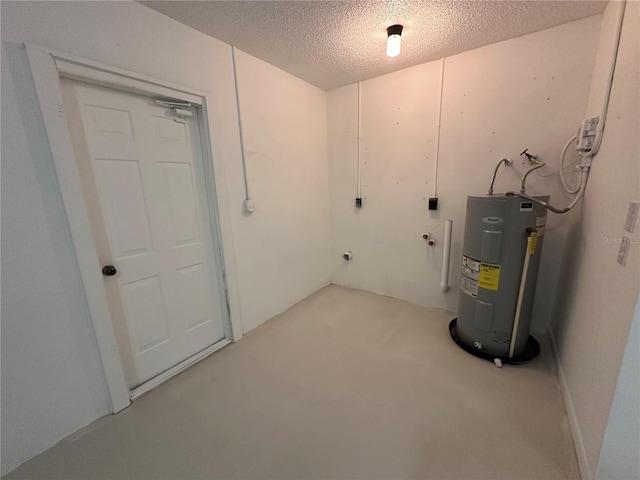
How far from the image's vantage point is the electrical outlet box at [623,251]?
3.45 ft

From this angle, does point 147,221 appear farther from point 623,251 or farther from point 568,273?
point 568,273

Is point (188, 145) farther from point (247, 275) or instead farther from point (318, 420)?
point (318, 420)

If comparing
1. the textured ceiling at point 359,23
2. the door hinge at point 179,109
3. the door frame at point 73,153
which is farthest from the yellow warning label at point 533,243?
the door hinge at point 179,109

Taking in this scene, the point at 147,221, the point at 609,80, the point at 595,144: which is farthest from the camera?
the point at 147,221

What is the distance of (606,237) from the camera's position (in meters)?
1.29

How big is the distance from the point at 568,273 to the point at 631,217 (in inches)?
43.3

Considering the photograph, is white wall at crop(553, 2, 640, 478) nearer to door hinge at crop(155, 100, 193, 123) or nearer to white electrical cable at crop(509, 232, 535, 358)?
white electrical cable at crop(509, 232, 535, 358)

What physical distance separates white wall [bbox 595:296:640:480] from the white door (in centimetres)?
235

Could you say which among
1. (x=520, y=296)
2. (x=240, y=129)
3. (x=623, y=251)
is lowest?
(x=520, y=296)

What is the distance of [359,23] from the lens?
67.7 inches

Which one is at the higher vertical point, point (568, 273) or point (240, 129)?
point (240, 129)

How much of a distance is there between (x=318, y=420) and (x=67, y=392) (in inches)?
55.1

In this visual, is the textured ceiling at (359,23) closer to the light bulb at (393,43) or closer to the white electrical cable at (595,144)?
the light bulb at (393,43)

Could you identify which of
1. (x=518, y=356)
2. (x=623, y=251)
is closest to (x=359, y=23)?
(x=623, y=251)
